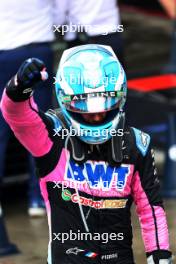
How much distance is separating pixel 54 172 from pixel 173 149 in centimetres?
281

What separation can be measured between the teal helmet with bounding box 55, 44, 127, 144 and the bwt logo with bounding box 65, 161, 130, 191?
4.9 inches

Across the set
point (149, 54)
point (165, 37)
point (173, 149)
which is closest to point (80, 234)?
point (173, 149)

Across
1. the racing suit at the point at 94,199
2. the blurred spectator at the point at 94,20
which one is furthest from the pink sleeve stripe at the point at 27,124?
the blurred spectator at the point at 94,20

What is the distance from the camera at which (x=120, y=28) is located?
5.21m

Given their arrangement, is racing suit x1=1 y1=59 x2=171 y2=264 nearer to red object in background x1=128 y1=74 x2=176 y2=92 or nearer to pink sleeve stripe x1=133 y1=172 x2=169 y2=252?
pink sleeve stripe x1=133 y1=172 x2=169 y2=252

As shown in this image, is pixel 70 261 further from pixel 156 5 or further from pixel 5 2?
pixel 156 5

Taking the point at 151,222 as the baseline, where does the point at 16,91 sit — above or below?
above

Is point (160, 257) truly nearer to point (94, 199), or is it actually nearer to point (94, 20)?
point (94, 199)

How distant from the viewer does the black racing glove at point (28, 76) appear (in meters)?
3.04

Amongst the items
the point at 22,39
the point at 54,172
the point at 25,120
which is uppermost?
the point at 22,39

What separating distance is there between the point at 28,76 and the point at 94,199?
0.67 m

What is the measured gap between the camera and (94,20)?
550cm

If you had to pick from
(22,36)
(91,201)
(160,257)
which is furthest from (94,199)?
(22,36)

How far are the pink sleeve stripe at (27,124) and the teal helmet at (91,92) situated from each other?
0.39 feet
